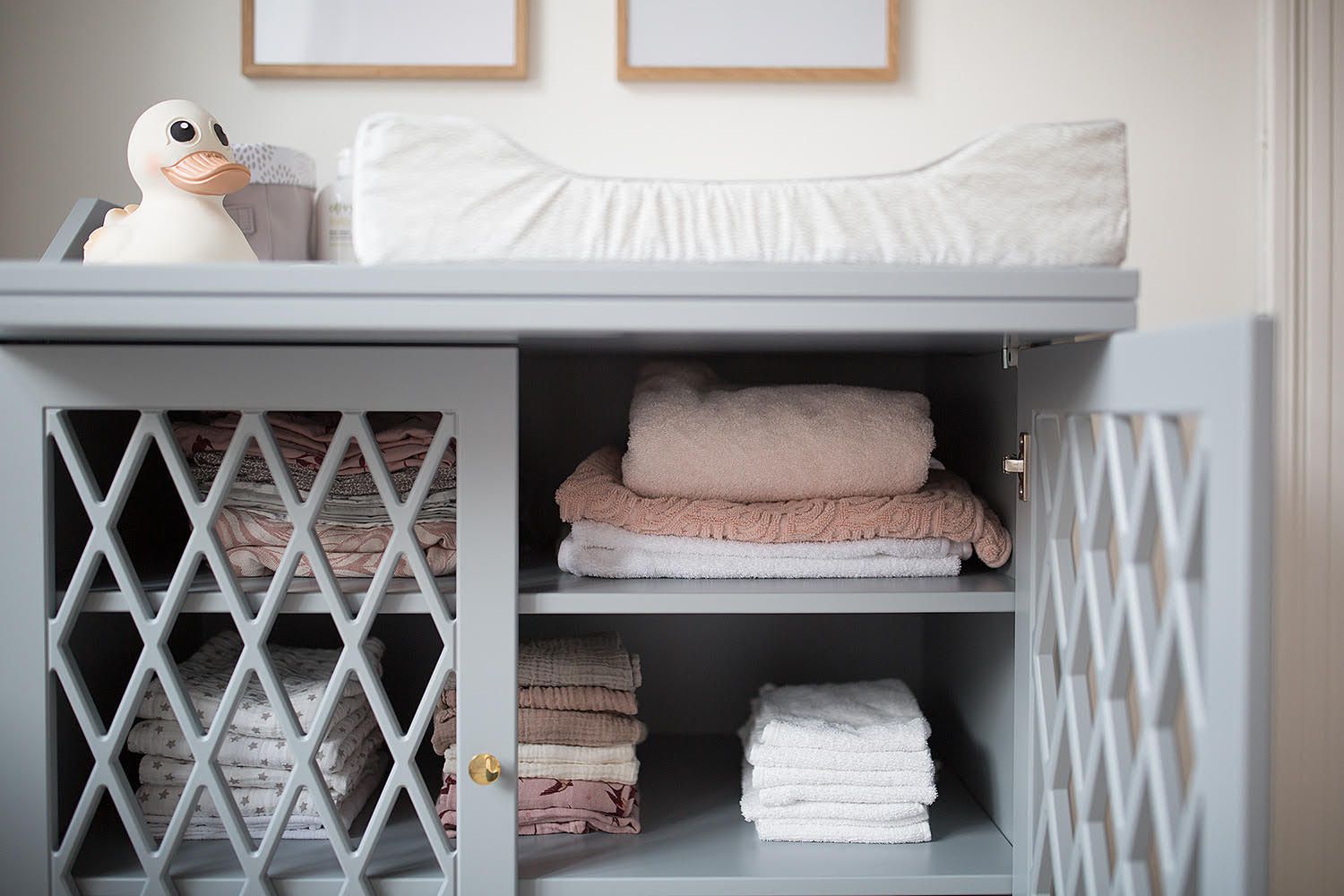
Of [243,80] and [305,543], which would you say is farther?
[243,80]

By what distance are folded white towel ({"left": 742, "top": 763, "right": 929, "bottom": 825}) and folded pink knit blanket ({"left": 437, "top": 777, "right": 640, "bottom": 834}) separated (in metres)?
0.14

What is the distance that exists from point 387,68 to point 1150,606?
1087 mm

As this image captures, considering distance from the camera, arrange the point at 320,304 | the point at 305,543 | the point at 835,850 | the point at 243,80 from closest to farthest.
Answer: the point at 320,304 → the point at 305,543 → the point at 835,850 → the point at 243,80

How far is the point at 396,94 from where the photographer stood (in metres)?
Result: 1.27

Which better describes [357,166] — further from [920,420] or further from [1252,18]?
[1252,18]

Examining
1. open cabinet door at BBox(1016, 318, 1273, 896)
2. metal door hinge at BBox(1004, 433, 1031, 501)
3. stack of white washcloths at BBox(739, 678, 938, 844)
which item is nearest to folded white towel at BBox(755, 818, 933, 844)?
stack of white washcloths at BBox(739, 678, 938, 844)

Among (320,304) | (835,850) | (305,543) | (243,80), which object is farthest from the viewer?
(243,80)

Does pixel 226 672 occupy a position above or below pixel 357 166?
below

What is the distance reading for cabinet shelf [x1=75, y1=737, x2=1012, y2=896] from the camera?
92 cm

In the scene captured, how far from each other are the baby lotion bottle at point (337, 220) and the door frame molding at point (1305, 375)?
1.15 metres

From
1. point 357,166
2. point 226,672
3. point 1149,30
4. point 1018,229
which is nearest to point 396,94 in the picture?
point 357,166

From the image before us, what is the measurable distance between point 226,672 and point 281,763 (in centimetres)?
14

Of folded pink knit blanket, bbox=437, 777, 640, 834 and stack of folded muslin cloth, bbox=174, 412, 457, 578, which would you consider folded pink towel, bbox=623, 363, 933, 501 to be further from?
folded pink knit blanket, bbox=437, 777, 640, 834

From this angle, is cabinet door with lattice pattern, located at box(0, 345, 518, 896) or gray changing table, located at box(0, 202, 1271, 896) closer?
gray changing table, located at box(0, 202, 1271, 896)
